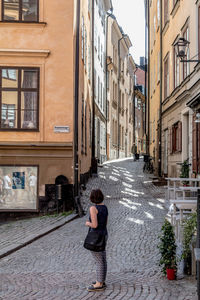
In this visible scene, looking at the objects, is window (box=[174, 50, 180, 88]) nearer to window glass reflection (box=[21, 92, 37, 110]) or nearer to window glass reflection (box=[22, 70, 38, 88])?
window glass reflection (box=[22, 70, 38, 88])

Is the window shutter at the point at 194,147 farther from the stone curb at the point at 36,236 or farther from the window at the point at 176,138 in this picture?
the stone curb at the point at 36,236

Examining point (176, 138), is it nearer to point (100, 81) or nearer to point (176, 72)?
point (176, 72)

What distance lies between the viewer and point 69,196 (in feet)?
52.4

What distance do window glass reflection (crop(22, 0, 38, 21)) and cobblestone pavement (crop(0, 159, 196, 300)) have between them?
7.05 meters

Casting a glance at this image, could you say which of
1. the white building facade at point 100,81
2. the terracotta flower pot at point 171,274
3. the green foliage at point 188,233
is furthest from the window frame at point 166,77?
the terracotta flower pot at point 171,274

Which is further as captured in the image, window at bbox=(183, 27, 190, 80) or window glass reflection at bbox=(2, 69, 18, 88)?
window at bbox=(183, 27, 190, 80)

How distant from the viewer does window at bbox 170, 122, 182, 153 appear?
20359 millimetres

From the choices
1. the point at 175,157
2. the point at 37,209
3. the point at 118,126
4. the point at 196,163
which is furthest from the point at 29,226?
the point at 118,126

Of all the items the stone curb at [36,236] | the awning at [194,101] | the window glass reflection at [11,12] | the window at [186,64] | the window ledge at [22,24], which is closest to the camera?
the stone curb at [36,236]

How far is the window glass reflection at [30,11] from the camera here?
54.5 ft

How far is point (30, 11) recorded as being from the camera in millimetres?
16734

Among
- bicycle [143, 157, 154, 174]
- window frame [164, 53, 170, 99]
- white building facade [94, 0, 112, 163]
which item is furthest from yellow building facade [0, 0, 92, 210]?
white building facade [94, 0, 112, 163]

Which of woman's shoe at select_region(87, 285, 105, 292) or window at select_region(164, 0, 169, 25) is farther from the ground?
window at select_region(164, 0, 169, 25)

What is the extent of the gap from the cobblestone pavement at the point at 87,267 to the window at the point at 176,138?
6.56 metres
